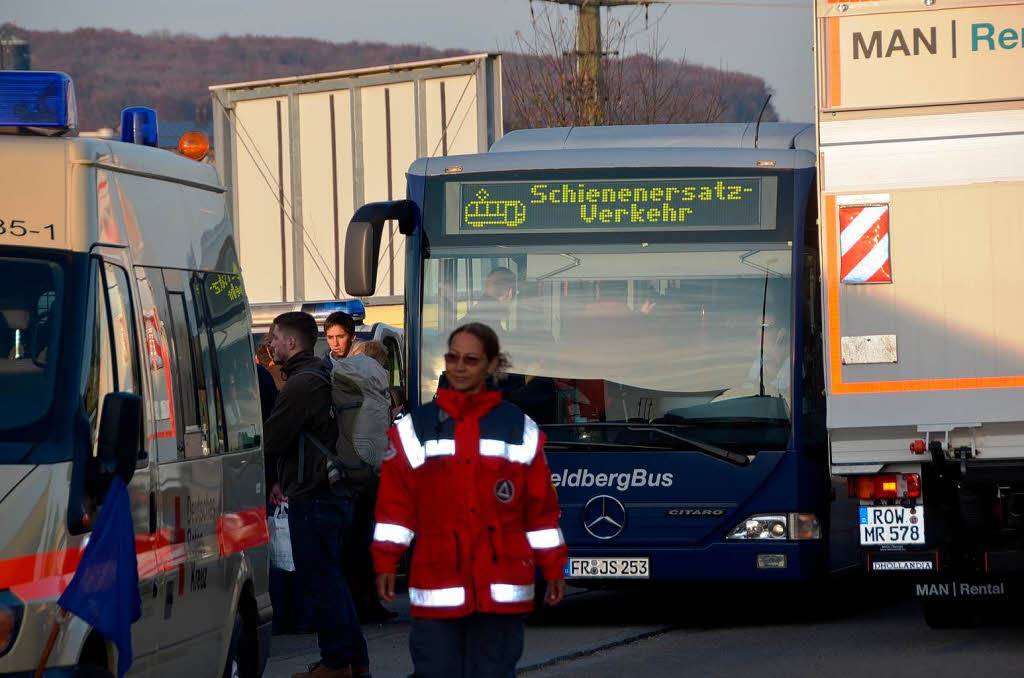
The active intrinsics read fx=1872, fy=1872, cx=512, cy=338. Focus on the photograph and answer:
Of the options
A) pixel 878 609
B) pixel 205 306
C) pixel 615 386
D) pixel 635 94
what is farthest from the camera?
pixel 635 94

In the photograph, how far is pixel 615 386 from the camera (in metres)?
11.5

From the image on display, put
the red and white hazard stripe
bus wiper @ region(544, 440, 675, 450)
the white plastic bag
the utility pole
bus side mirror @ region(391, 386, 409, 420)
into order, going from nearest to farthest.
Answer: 1. the red and white hazard stripe
2. the white plastic bag
3. bus wiper @ region(544, 440, 675, 450)
4. bus side mirror @ region(391, 386, 409, 420)
5. the utility pole

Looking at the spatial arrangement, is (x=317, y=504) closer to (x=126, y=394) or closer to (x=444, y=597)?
(x=444, y=597)

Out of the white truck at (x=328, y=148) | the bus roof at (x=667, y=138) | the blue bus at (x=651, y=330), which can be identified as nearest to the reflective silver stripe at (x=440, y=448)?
the blue bus at (x=651, y=330)

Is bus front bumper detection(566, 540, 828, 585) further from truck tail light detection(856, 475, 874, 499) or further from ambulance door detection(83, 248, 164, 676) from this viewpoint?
ambulance door detection(83, 248, 164, 676)

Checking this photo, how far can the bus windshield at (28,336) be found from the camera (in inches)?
238

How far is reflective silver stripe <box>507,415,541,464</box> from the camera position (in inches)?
247

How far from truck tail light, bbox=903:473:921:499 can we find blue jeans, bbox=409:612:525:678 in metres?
4.31

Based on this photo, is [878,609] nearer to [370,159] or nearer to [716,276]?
[716,276]

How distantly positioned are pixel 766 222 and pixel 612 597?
3.89 m

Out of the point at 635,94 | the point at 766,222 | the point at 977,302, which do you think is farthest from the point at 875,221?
the point at 635,94

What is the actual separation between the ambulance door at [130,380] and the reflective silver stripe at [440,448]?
949 millimetres

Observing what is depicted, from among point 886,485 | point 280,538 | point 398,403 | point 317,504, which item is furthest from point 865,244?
point 398,403

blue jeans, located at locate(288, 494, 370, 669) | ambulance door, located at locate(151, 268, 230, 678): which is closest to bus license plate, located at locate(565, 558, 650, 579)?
blue jeans, located at locate(288, 494, 370, 669)
